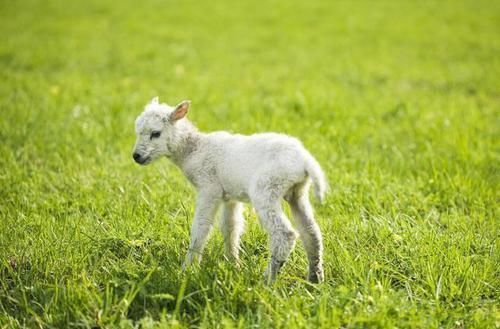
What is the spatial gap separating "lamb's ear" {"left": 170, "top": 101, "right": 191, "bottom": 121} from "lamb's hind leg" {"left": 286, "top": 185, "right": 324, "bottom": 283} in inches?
47.2

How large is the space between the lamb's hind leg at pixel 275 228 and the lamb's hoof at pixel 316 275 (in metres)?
0.30

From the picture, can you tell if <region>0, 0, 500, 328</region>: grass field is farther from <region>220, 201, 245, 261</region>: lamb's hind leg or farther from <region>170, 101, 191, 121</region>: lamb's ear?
<region>170, 101, 191, 121</region>: lamb's ear

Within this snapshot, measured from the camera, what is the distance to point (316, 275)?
13.5ft

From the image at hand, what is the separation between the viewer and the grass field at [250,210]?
379 centimetres

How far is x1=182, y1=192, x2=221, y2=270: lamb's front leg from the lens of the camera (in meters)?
4.28

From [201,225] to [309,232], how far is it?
85cm

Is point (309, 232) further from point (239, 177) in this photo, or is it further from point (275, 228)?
point (239, 177)

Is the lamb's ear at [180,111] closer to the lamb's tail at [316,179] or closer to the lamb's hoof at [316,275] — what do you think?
the lamb's tail at [316,179]

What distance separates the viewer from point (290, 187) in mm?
3998

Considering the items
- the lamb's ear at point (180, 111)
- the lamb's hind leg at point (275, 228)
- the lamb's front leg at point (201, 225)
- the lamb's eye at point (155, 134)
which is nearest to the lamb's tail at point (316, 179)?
the lamb's hind leg at point (275, 228)

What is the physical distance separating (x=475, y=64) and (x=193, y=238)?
10387 mm

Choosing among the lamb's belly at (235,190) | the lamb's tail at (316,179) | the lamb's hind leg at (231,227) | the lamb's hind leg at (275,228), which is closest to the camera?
the lamb's tail at (316,179)

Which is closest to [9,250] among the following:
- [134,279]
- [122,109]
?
[134,279]

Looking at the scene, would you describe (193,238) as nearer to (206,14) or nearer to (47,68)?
(47,68)
